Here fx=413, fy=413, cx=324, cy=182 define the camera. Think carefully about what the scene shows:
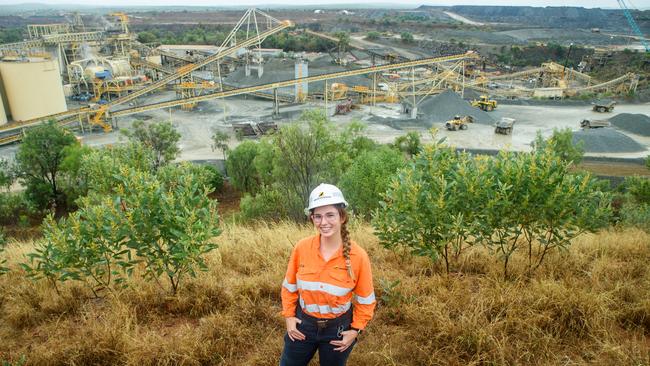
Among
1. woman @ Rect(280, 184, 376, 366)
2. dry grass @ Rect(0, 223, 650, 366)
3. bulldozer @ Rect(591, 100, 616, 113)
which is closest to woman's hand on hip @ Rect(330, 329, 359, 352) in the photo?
woman @ Rect(280, 184, 376, 366)

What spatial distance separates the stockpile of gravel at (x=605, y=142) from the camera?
23.6 meters

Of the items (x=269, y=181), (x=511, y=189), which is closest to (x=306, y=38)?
(x=269, y=181)

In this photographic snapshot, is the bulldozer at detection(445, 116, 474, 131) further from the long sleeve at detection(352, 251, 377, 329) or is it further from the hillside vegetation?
the long sleeve at detection(352, 251, 377, 329)

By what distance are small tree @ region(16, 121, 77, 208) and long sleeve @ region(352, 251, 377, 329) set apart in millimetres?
19389

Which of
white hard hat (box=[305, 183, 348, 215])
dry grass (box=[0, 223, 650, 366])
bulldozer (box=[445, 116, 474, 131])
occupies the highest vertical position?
white hard hat (box=[305, 183, 348, 215])

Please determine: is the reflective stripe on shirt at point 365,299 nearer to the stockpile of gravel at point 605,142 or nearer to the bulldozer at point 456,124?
the stockpile of gravel at point 605,142

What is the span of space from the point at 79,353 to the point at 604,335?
Answer: 3843mm

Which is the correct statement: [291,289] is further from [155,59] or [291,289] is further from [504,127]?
[155,59]

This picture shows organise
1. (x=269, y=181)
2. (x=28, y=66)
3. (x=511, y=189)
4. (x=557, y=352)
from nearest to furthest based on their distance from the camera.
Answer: (x=557, y=352), (x=511, y=189), (x=269, y=181), (x=28, y=66)

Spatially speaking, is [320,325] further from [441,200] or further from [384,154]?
[384,154]

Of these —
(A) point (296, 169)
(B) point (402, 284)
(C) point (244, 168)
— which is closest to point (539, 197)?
(B) point (402, 284)

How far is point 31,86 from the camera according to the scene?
30781 millimetres

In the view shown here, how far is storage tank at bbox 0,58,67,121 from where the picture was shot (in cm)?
3027

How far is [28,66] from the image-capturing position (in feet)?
99.1
